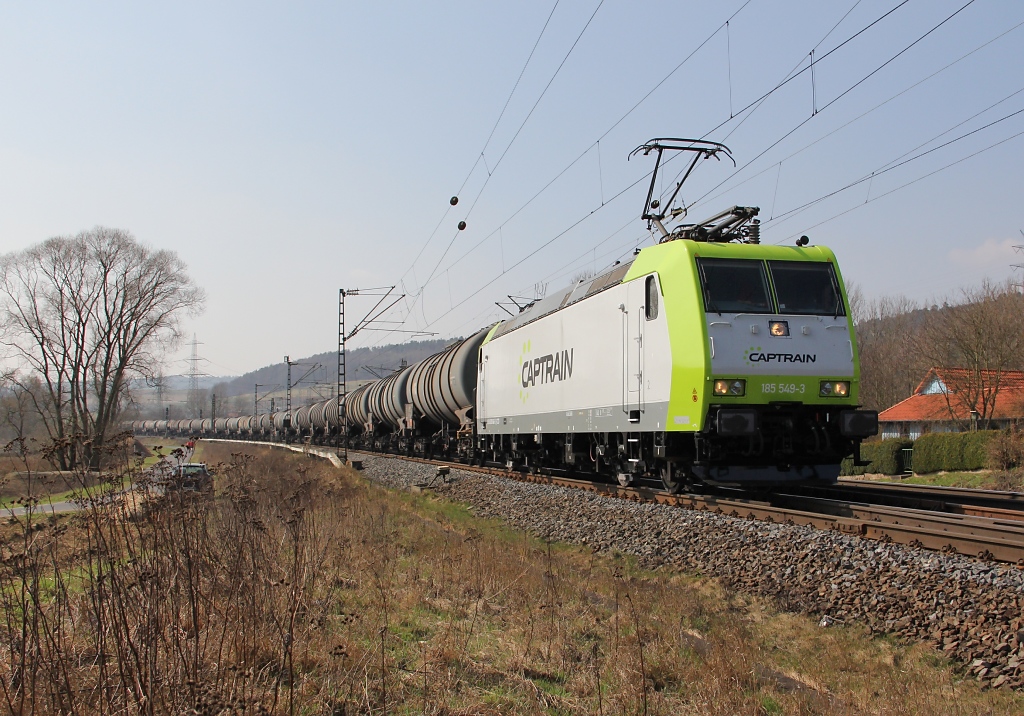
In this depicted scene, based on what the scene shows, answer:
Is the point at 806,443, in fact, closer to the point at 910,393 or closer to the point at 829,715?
the point at 829,715

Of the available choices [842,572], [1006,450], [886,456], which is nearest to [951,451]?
[886,456]

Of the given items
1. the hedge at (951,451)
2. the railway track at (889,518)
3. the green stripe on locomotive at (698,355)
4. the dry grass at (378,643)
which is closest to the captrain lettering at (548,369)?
the railway track at (889,518)

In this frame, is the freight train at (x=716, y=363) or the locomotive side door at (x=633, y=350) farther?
the locomotive side door at (x=633, y=350)

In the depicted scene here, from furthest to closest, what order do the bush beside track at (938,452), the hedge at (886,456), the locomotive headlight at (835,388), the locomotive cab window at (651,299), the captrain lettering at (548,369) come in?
1. the hedge at (886,456)
2. the bush beside track at (938,452)
3. the captrain lettering at (548,369)
4. the locomotive cab window at (651,299)
5. the locomotive headlight at (835,388)

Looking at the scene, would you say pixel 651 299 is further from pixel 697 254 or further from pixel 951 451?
pixel 951 451

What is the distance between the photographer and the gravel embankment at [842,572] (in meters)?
5.62

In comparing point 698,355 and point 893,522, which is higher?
point 698,355

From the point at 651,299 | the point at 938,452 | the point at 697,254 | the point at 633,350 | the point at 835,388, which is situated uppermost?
the point at 697,254

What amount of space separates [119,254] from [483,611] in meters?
36.3

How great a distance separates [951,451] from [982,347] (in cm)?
1013

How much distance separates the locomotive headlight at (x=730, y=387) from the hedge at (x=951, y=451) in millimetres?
16673

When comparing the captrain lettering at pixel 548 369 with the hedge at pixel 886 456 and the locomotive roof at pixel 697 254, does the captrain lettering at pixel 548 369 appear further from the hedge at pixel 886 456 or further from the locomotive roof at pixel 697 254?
the hedge at pixel 886 456

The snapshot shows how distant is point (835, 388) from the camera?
11219mm

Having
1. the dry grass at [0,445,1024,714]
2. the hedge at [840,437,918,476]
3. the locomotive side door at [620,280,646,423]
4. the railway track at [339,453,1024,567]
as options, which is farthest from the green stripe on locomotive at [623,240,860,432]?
the hedge at [840,437,918,476]
